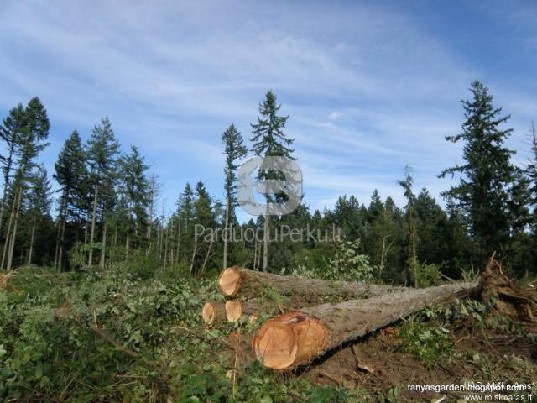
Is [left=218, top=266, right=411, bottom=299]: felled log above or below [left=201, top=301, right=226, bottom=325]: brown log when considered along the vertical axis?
above

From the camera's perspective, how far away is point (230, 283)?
8.11 m

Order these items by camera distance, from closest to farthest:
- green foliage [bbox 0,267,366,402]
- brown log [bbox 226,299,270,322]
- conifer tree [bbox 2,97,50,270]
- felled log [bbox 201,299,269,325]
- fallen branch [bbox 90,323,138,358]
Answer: green foliage [bbox 0,267,366,402]
fallen branch [bbox 90,323,138,358]
brown log [bbox 226,299,270,322]
felled log [bbox 201,299,269,325]
conifer tree [bbox 2,97,50,270]

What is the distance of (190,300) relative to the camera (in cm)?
650

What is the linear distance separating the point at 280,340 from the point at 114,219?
44.2 metres

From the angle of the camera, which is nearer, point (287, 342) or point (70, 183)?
point (287, 342)

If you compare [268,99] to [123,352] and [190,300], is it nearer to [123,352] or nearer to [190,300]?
[190,300]

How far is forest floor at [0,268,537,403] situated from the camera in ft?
11.3

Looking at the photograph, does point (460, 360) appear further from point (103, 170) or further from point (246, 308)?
point (103, 170)

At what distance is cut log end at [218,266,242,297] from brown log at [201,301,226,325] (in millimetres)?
342

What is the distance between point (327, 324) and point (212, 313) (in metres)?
2.86

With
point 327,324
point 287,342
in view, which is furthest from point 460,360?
point 287,342

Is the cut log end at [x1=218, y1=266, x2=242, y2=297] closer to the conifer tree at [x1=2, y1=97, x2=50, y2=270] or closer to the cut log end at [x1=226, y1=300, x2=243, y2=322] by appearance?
the cut log end at [x1=226, y1=300, x2=243, y2=322]

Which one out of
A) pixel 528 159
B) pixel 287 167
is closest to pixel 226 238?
pixel 287 167

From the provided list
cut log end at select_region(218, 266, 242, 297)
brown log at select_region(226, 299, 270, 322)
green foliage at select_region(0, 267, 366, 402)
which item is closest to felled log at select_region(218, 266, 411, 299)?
cut log end at select_region(218, 266, 242, 297)
